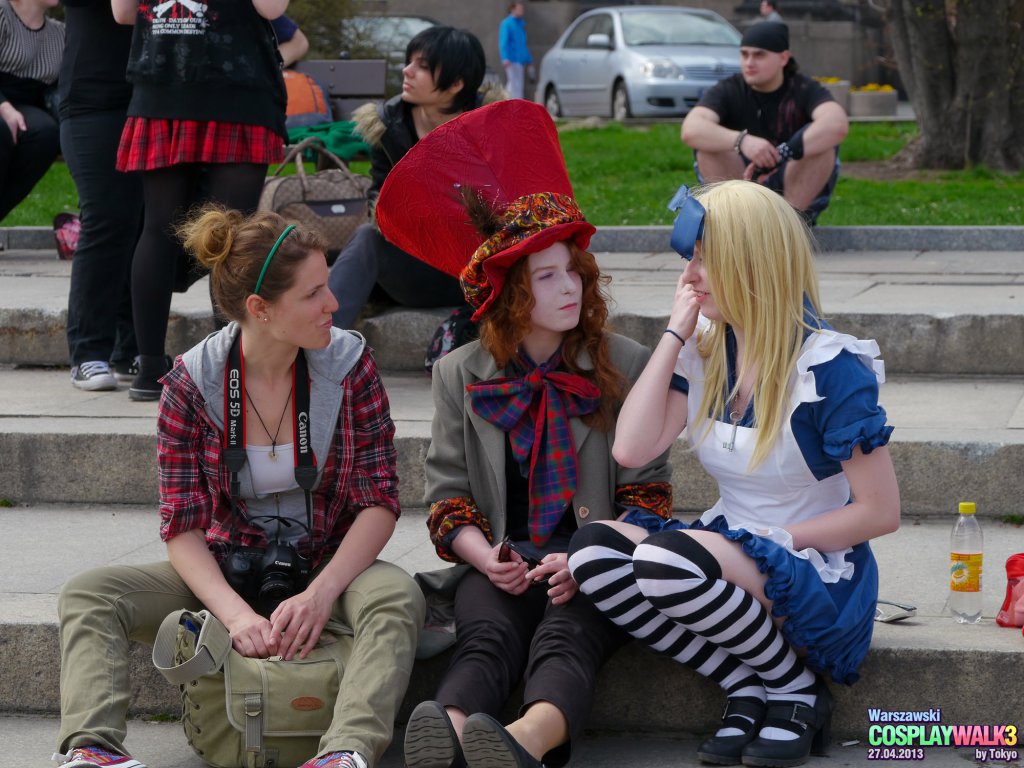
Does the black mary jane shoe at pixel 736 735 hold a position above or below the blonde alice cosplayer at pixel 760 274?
below

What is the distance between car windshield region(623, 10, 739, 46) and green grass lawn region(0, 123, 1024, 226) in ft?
10.9

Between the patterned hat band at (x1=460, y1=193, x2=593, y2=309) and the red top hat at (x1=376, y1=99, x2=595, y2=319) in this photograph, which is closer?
the patterned hat band at (x1=460, y1=193, x2=593, y2=309)

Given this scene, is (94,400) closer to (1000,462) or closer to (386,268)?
(386,268)

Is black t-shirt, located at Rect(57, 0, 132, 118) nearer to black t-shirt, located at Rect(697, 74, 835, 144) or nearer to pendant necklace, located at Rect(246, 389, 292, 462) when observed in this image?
pendant necklace, located at Rect(246, 389, 292, 462)

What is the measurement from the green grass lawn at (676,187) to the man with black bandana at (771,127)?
95 cm

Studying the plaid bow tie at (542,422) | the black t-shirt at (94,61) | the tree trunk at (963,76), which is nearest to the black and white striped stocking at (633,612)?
the plaid bow tie at (542,422)

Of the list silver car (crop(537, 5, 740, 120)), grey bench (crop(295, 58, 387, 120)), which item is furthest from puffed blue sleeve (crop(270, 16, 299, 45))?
silver car (crop(537, 5, 740, 120))

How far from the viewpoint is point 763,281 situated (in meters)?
3.00

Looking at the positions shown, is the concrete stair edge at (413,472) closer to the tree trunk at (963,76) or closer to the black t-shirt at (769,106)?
the black t-shirt at (769,106)

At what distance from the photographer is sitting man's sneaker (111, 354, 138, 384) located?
205 inches

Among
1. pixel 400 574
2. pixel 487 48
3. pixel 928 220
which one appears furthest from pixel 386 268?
pixel 487 48

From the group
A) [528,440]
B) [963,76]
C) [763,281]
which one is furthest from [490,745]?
[963,76]

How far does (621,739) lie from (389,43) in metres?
12.8

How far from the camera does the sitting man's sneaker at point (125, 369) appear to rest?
5.20 metres
